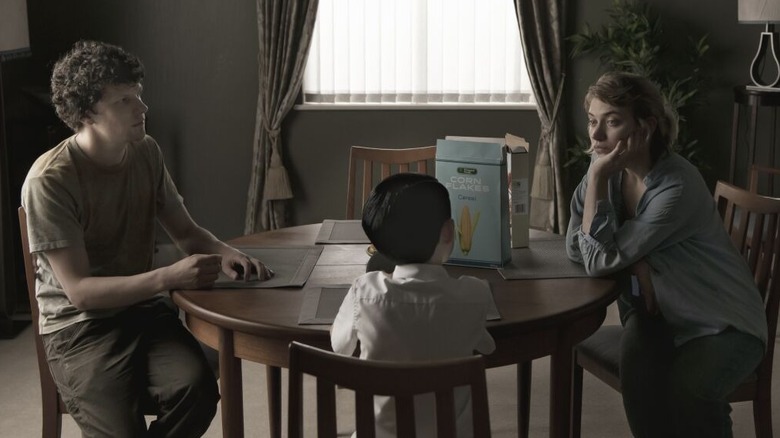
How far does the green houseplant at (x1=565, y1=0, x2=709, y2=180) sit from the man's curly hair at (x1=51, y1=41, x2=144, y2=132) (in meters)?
2.80

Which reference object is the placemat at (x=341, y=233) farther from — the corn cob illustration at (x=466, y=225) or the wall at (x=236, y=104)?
the wall at (x=236, y=104)

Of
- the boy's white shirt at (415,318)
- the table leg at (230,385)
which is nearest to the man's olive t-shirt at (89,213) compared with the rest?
the table leg at (230,385)

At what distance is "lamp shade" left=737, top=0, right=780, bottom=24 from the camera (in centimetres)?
435

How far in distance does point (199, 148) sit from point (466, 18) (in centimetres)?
149

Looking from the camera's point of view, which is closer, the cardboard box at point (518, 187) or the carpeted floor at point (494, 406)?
the cardboard box at point (518, 187)

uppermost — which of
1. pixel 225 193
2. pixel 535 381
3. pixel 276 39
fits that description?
pixel 276 39

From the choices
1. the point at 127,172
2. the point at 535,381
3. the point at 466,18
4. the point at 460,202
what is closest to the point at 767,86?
the point at 466,18

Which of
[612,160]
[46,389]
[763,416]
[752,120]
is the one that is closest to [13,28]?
[46,389]

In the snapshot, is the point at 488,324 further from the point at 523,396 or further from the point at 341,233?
the point at 523,396

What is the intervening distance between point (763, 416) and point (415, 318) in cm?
128

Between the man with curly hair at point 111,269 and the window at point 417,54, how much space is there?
238 cm

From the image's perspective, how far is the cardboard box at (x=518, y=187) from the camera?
8.56ft

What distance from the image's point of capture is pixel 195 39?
4.94m

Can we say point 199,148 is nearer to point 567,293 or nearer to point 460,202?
point 460,202
